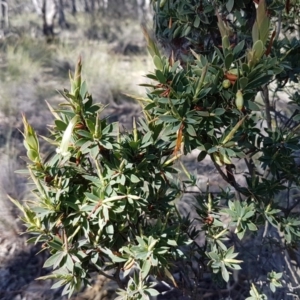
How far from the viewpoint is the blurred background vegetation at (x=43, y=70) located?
2930 mm

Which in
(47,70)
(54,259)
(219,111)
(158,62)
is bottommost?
(47,70)

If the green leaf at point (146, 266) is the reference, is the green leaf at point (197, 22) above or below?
above

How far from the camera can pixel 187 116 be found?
3.70 feet

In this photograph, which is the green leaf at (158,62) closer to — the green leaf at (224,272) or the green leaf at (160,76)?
the green leaf at (160,76)

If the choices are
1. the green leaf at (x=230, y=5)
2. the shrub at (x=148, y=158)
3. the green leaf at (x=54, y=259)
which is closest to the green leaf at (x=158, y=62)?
the shrub at (x=148, y=158)

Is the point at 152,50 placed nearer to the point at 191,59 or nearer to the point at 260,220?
the point at 191,59

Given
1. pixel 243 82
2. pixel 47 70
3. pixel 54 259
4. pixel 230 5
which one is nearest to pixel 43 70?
pixel 47 70

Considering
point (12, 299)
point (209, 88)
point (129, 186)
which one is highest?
point (209, 88)

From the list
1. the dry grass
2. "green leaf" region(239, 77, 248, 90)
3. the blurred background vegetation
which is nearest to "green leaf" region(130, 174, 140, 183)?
"green leaf" region(239, 77, 248, 90)

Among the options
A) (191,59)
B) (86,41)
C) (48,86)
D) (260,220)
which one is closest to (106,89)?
(48,86)

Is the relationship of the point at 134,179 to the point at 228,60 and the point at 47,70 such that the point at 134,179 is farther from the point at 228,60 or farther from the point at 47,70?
the point at 47,70

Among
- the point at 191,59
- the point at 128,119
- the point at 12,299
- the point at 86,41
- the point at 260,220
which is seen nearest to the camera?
the point at 260,220

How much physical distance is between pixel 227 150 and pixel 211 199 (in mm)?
364

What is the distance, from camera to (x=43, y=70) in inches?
211
